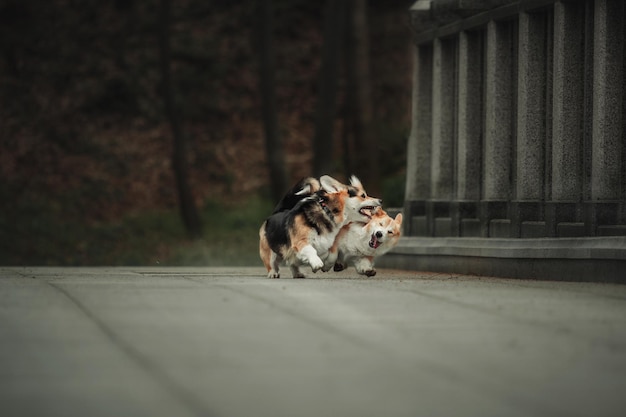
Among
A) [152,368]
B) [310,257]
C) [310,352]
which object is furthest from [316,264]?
[152,368]

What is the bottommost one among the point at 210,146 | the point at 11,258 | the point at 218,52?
the point at 11,258

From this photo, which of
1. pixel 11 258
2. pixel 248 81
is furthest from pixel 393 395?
pixel 248 81

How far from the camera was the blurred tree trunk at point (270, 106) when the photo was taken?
31812mm

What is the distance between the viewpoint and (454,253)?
15.6 m

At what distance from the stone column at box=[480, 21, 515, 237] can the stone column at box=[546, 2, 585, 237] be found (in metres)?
1.40

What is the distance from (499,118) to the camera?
51.5 feet

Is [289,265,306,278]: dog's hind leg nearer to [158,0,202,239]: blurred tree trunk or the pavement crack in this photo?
the pavement crack

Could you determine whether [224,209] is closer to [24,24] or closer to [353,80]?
[353,80]

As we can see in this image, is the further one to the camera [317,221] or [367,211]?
[367,211]

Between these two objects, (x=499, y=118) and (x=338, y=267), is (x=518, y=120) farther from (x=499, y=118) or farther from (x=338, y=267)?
(x=338, y=267)

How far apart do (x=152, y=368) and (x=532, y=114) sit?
29.1ft

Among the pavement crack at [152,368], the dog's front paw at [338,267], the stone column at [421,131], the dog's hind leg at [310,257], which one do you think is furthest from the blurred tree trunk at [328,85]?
the pavement crack at [152,368]

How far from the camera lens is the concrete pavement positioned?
6.04 m

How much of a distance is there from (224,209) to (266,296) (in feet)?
76.7
